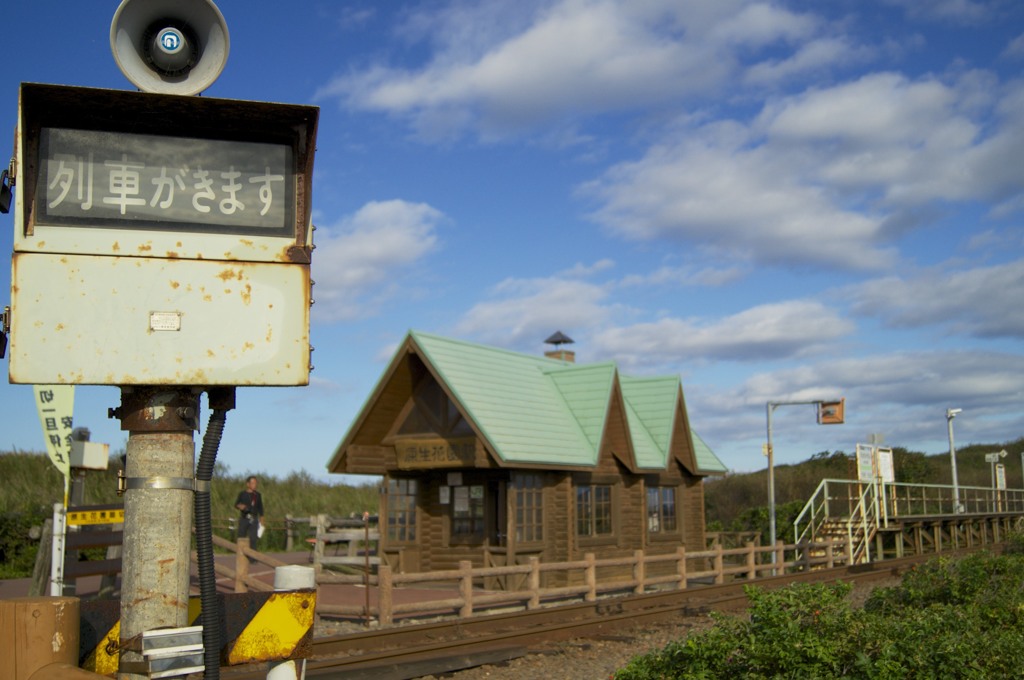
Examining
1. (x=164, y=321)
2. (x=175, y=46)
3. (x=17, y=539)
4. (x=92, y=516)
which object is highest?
(x=175, y=46)

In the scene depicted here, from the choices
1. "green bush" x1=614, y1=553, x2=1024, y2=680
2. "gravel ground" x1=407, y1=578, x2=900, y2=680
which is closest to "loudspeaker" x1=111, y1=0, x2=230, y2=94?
"green bush" x1=614, y1=553, x2=1024, y2=680

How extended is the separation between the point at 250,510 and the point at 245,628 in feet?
59.7

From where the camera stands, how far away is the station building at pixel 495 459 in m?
20.4

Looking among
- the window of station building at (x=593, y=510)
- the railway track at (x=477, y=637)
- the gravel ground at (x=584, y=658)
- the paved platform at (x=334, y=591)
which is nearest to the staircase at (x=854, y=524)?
the window of station building at (x=593, y=510)

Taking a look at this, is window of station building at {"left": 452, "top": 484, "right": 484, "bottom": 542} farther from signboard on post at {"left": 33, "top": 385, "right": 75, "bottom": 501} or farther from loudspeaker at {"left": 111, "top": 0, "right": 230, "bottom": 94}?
loudspeaker at {"left": 111, "top": 0, "right": 230, "bottom": 94}

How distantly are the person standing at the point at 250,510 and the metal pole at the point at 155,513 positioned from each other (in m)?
17.9

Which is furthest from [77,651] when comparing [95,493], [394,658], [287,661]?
[95,493]

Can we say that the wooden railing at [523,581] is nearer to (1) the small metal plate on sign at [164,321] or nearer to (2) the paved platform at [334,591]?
(2) the paved platform at [334,591]

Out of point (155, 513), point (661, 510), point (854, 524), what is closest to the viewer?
point (155, 513)

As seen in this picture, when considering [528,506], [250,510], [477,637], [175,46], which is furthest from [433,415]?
[175,46]

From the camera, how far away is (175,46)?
3.21 m

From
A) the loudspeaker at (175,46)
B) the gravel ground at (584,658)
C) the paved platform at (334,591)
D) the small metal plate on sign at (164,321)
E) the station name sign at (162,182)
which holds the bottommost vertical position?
the gravel ground at (584,658)

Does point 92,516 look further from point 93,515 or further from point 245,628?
point 245,628

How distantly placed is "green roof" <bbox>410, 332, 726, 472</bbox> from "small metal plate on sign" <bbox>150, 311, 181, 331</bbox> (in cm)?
1623
